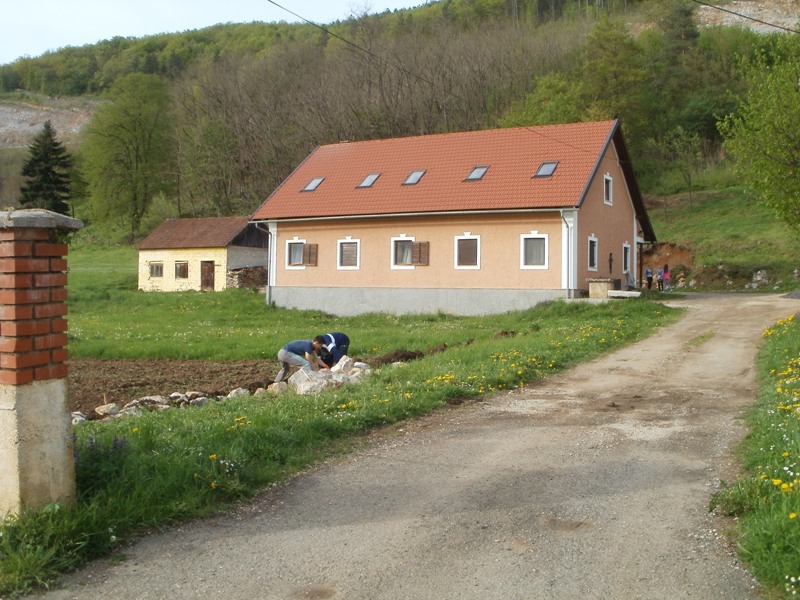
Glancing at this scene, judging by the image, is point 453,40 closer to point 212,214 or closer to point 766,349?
point 212,214

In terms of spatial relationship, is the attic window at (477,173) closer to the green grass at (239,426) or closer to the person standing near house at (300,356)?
the green grass at (239,426)

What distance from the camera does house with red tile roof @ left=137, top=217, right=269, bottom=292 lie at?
135ft

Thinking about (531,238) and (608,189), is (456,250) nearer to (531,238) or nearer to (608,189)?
(531,238)

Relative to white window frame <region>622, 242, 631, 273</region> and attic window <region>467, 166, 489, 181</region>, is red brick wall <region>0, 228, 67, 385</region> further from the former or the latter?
white window frame <region>622, 242, 631, 273</region>

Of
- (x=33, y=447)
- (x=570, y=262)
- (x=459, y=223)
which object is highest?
(x=459, y=223)

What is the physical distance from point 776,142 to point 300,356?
1179cm

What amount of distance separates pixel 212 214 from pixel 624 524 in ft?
199

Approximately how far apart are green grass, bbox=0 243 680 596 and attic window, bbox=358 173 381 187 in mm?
10319

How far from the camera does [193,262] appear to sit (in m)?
41.8

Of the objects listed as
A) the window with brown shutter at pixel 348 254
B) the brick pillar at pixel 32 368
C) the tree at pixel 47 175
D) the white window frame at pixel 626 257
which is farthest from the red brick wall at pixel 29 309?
the tree at pixel 47 175

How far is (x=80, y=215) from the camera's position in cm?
7656

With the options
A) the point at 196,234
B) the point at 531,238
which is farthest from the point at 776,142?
the point at 196,234

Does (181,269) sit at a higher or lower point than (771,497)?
higher

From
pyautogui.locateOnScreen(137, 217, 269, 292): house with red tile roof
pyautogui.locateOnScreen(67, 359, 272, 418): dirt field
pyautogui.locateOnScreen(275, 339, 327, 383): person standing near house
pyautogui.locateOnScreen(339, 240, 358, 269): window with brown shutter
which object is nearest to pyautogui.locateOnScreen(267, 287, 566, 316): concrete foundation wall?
pyautogui.locateOnScreen(339, 240, 358, 269): window with brown shutter
